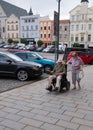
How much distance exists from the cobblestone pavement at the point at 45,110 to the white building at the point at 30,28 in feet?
210

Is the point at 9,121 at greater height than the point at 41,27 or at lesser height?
lesser

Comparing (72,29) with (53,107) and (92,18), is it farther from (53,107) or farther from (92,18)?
(53,107)

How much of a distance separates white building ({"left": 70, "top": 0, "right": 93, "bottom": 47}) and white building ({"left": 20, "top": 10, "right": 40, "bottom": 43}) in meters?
10.9

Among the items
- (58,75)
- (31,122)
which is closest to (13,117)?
(31,122)

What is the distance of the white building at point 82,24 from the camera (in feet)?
213

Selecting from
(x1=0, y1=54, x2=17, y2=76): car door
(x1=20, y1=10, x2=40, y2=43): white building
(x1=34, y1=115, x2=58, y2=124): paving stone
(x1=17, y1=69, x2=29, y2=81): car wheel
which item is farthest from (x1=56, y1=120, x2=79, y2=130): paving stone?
(x1=20, y1=10, x2=40, y2=43): white building

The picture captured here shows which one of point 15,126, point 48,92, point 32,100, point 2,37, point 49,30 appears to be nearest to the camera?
point 15,126

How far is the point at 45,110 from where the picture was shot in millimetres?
6105

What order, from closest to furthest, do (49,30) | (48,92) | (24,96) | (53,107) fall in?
(53,107) → (24,96) → (48,92) → (49,30)

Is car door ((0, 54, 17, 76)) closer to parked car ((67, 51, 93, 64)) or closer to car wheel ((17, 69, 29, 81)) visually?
car wheel ((17, 69, 29, 81))

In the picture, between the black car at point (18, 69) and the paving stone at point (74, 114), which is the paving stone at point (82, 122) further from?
the black car at point (18, 69)

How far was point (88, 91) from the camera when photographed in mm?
8812

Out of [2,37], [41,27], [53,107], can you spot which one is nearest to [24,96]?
[53,107]

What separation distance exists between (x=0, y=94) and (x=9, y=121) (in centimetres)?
279
